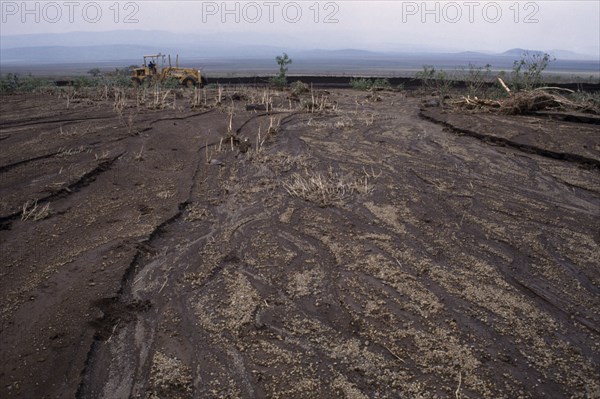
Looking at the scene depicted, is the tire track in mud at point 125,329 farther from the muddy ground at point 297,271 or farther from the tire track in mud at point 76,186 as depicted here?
the tire track in mud at point 76,186

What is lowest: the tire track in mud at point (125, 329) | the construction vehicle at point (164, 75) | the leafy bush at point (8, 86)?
the tire track in mud at point (125, 329)

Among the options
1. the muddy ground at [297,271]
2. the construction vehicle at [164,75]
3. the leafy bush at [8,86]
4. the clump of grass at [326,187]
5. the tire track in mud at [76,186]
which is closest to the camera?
the muddy ground at [297,271]

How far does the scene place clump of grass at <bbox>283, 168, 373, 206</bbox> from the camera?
570 centimetres

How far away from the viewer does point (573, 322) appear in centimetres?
334

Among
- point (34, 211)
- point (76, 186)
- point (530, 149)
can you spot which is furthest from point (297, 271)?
point (530, 149)

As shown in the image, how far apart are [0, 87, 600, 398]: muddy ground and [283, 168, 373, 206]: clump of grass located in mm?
33

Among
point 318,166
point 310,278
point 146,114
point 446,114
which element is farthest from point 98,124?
point 446,114

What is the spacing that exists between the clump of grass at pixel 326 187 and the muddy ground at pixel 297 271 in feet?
0.11

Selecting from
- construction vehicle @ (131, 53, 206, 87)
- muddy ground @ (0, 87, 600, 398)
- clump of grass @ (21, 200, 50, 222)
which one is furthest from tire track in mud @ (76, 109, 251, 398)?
construction vehicle @ (131, 53, 206, 87)

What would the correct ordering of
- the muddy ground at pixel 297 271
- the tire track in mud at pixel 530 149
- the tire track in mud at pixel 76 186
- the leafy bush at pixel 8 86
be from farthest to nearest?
the leafy bush at pixel 8 86
the tire track in mud at pixel 530 149
the tire track in mud at pixel 76 186
the muddy ground at pixel 297 271

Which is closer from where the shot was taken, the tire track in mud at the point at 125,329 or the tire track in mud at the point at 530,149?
the tire track in mud at the point at 125,329

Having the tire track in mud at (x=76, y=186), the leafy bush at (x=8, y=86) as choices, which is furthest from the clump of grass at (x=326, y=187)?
the leafy bush at (x=8, y=86)

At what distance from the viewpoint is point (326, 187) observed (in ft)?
19.6

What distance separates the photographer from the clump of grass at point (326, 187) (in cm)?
570
